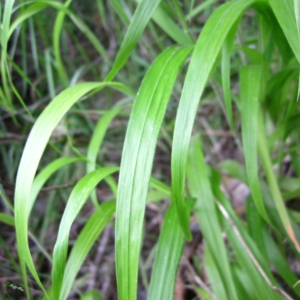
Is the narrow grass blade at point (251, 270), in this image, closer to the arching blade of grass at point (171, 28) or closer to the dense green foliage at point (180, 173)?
the dense green foliage at point (180, 173)

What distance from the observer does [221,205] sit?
2.11 feet

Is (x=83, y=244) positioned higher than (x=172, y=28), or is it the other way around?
(x=172, y=28)

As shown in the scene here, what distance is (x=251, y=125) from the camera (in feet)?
1.70

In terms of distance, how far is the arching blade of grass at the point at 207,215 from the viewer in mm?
562

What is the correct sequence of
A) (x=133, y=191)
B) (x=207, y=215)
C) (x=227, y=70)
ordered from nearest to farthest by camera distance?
(x=133, y=191)
(x=227, y=70)
(x=207, y=215)

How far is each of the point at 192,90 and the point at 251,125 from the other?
16cm

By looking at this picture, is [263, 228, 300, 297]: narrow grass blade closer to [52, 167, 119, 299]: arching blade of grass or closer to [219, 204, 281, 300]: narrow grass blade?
[219, 204, 281, 300]: narrow grass blade

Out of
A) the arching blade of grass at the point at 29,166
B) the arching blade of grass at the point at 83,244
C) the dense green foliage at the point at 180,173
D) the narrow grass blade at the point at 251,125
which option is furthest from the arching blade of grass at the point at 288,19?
the arching blade of grass at the point at 83,244

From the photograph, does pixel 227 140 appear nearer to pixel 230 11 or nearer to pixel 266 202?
pixel 266 202

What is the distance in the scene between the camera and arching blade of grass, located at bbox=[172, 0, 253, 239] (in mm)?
385

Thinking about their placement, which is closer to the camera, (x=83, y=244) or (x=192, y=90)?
(x=192, y=90)

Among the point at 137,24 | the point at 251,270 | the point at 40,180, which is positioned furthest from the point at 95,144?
the point at 251,270

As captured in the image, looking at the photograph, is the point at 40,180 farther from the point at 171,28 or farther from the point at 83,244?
the point at 171,28

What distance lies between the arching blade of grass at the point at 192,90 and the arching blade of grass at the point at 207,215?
153 millimetres
